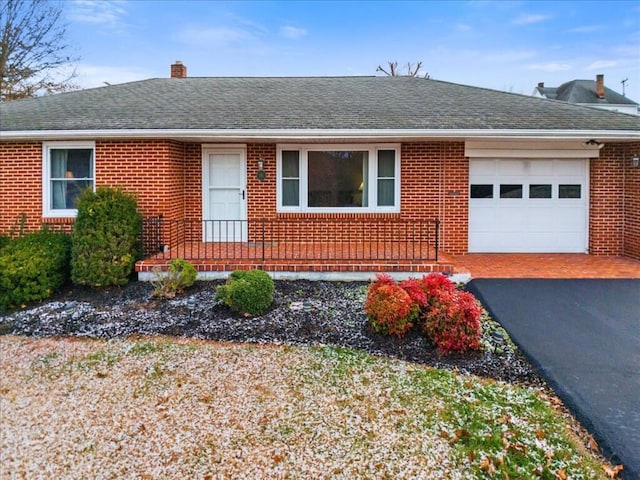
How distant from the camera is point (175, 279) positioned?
22.6ft

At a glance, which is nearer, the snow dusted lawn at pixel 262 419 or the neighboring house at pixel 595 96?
the snow dusted lawn at pixel 262 419

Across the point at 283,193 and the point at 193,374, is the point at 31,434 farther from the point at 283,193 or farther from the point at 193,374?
the point at 283,193

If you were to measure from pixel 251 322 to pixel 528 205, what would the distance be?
24.1ft

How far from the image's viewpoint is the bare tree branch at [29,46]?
61.4 feet

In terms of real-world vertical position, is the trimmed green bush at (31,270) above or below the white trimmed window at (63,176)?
below

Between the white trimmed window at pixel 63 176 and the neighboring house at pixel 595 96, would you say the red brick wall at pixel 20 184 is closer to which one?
the white trimmed window at pixel 63 176

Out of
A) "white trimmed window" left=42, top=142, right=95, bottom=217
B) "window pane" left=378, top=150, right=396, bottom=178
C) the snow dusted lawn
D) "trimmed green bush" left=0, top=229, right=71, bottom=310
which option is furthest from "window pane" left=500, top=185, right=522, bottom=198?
"trimmed green bush" left=0, top=229, right=71, bottom=310

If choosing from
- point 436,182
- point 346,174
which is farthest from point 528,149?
point 346,174

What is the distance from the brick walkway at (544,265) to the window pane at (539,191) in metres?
1.34

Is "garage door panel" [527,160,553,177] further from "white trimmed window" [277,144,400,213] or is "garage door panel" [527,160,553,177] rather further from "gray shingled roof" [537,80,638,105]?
"gray shingled roof" [537,80,638,105]

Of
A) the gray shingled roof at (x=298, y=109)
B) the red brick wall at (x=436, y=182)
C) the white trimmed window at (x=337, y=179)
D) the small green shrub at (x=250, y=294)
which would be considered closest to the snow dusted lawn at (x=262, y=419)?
the small green shrub at (x=250, y=294)

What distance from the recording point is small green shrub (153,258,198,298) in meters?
6.84

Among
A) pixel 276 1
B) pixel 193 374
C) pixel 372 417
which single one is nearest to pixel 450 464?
pixel 372 417

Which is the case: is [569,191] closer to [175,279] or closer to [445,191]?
[445,191]
